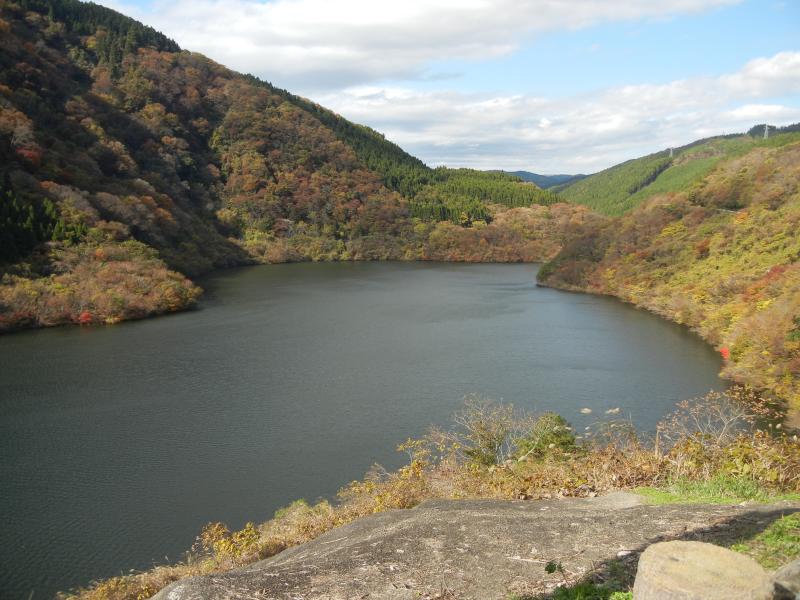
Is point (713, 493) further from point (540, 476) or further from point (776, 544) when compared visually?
point (540, 476)

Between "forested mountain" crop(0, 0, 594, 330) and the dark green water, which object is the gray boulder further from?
"forested mountain" crop(0, 0, 594, 330)

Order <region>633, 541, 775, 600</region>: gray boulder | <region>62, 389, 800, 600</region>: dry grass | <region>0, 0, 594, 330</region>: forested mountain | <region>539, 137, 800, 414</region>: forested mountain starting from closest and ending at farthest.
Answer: <region>633, 541, 775, 600</region>: gray boulder → <region>62, 389, 800, 600</region>: dry grass → <region>539, 137, 800, 414</region>: forested mountain → <region>0, 0, 594, 330</region>: forested mountain

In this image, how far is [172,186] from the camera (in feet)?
306

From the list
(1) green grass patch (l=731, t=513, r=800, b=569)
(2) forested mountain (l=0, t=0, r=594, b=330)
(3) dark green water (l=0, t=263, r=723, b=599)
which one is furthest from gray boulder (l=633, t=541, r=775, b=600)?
(2) forested mountain (l=0, t=0, r=594, b=330)

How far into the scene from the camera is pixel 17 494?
62.5 ft

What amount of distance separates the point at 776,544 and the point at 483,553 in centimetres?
315

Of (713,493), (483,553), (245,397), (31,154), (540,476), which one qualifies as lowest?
(245,397)

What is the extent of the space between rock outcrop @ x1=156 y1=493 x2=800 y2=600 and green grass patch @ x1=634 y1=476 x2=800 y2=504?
0.39 meters

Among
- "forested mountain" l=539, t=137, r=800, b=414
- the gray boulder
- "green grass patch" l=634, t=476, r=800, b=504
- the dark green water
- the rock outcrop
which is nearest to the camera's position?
the gray boulder

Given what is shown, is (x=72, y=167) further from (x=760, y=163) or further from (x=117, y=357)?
(x=760, y=163)

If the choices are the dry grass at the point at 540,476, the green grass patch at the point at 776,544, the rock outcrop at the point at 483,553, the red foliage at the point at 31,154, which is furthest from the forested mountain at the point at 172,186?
the green grass patch at the point at 776,544

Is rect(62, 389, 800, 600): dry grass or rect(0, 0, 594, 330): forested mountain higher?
rect(0, 0, 594, 330): forested mountain

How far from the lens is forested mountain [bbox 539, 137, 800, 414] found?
102 ft

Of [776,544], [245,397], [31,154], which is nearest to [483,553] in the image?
[776,544]
